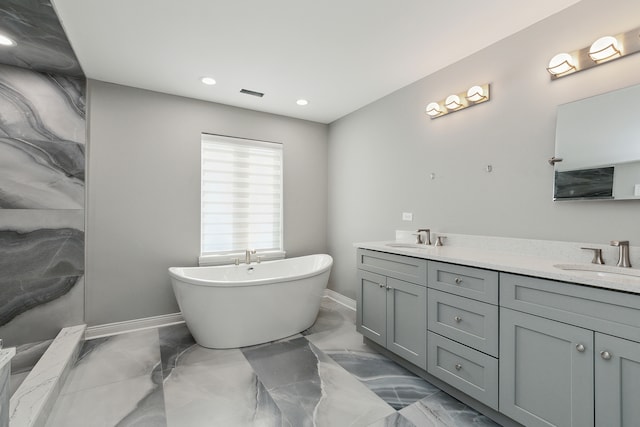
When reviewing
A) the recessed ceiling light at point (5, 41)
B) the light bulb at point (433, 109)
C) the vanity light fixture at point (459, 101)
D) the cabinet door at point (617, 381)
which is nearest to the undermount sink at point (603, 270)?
the cabinet door at point (617, 381)

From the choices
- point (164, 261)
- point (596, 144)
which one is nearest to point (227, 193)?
point (164, 261)

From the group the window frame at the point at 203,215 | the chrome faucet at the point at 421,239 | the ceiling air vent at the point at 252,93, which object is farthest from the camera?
the window frame at the point at 203,215

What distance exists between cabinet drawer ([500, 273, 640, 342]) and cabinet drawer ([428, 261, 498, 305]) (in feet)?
0.20

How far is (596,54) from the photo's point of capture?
5.61 ft

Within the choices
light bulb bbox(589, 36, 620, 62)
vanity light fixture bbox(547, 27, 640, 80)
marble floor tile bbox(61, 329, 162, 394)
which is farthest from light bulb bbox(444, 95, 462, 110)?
marble floor tile bbox(61, 329, 162, 394)

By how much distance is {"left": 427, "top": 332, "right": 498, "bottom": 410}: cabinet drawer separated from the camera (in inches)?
66.6

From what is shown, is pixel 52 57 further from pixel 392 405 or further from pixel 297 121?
pixel 392 405

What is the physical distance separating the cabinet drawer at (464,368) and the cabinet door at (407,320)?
0.25 feet

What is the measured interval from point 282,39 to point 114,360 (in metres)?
2.91

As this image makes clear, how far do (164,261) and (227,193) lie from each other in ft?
3.36

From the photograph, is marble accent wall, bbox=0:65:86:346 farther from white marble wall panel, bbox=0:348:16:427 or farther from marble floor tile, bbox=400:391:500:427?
marble floor tile, bbox=400:391:500:427

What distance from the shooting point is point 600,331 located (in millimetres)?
1299

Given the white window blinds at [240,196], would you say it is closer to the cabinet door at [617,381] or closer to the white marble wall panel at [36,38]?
the white marble wall panel at [36,38]

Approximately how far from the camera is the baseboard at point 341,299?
12.2ft
